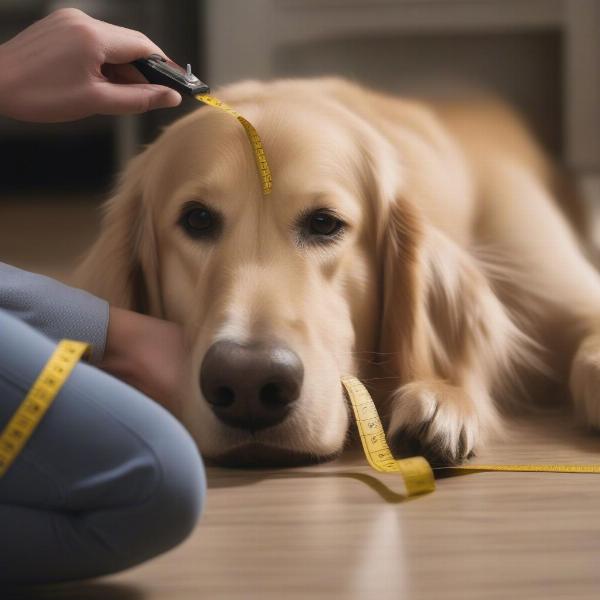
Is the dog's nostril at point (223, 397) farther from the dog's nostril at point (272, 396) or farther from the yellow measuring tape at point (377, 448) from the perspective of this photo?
the yellow measuring tape at point (377, 448)

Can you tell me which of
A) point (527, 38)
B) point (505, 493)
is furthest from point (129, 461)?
point (527, 38)

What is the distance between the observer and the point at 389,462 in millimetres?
1460

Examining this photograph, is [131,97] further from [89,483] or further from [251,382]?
[89,483]

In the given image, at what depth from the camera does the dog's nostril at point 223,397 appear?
1394 millimetres

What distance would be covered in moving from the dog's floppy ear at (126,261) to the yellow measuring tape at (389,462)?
0.45m

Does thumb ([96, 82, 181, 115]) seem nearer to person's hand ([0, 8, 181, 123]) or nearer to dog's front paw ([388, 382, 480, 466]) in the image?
person's hand ([0, 8, 181, 123])

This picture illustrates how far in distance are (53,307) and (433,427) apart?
22.5 inches

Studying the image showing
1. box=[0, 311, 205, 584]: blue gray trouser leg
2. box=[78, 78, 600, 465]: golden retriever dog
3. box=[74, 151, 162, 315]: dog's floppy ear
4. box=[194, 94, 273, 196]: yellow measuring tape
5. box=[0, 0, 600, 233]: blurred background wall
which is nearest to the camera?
box=[0, 311, 205, 584]: blue gray trouser leg

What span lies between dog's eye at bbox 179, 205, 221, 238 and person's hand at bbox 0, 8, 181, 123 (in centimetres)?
19

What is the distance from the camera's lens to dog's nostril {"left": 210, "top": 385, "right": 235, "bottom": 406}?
54.9 inches

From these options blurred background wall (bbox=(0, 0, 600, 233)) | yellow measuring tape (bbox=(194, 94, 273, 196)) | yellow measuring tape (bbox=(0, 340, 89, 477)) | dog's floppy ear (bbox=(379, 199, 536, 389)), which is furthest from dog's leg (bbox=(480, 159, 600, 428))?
blurred background wall (bbox=(0, 0, 600, 233))

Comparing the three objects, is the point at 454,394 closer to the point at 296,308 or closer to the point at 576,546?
the point at 296,308

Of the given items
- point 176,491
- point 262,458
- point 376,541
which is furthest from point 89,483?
point 262,458

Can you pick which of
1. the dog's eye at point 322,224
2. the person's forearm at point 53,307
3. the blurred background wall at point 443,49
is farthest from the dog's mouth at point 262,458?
the blurred background wall at point 443,49
